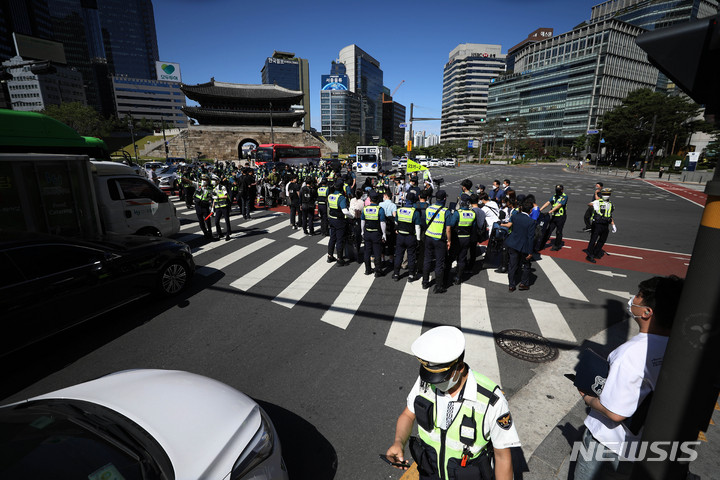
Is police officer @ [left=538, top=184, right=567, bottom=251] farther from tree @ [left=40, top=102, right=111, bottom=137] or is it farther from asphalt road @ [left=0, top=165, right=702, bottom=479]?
tree @ [left=40, top=102, right=111, bottom=137]

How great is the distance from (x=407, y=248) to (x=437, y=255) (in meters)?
0.79

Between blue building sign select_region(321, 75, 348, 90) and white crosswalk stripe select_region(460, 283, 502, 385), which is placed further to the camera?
blue building sign select_region(321, 75, 348, 90)

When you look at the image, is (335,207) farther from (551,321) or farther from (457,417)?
(457,417)

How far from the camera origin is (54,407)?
2301 mm

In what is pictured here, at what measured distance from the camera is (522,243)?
6754 mm

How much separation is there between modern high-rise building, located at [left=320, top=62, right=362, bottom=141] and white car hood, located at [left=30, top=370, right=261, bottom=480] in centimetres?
15453

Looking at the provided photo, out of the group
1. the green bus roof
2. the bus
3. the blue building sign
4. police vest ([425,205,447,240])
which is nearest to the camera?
police vest ([425,205,447,240])

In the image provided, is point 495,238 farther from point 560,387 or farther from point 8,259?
point 8,259

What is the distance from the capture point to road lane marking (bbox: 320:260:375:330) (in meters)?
5.85

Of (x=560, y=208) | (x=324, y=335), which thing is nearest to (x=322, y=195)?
(x=324, y=335)

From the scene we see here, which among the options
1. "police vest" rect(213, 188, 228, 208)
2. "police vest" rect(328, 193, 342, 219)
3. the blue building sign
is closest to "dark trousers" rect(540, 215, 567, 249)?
"police vest" rect(328, 193, 342, 219)

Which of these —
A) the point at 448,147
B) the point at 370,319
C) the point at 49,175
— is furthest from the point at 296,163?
the point at 448,147

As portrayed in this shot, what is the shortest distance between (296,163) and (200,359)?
4197cm

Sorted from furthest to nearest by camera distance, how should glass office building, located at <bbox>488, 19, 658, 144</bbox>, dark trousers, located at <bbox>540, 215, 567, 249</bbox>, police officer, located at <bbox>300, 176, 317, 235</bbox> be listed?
glass office building, located at <bbox>488, 19, 658, 144</bbox> → police officer, located at <bbox>300, 176, 317, 235</bbox> → dark trousers, located at <bbox>540, 215, 567, 249</bbox>
